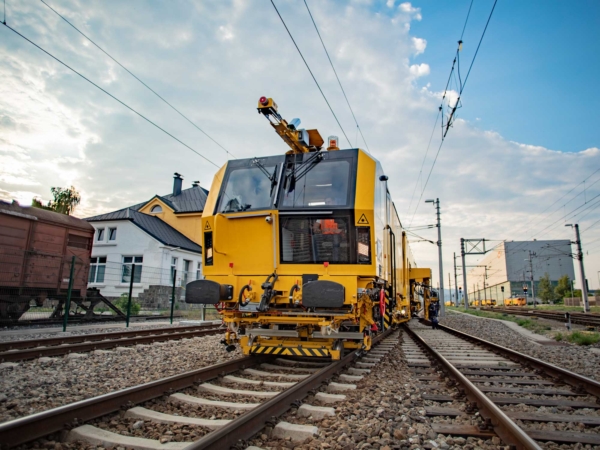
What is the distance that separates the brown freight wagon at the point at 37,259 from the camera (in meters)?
11.8

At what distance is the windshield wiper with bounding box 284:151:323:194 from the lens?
20.2ft

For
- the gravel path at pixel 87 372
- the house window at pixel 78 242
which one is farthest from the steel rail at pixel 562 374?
the house window at pixel 78 242

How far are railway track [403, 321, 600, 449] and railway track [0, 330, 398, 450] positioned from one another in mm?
1166

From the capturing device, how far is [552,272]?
297 feet

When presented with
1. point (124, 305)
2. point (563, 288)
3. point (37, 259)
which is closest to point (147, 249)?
point (124, 305)

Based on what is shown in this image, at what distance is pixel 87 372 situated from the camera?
5449 mm

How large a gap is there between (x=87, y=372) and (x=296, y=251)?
11.1ft

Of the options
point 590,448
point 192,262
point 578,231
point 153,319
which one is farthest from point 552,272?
point 590,448

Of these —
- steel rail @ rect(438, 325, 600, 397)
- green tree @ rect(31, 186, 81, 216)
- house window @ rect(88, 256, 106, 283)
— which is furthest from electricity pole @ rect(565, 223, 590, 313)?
green tree @ rect(31, 186, 81, 216)

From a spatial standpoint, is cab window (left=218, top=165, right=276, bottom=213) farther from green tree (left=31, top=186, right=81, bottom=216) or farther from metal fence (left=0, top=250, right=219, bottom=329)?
green tree (left=31, top=186, right=81, bottom=216)

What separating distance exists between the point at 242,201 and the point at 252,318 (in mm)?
1857

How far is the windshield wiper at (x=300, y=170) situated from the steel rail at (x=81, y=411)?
2.94 metres

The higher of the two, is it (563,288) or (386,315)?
(563,288)

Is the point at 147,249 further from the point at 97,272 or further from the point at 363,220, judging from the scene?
the point at 363,220
